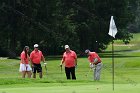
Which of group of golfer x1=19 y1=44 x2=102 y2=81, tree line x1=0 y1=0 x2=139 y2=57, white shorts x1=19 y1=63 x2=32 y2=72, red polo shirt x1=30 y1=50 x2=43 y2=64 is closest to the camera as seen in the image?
group of golfer x1=19 y1=44 x2=102 y2=81

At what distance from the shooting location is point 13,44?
66.2m

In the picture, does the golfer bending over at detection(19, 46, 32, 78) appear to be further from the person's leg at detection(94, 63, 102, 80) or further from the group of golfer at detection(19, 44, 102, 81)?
the person's leg at detection(94, 63, 102, 80)

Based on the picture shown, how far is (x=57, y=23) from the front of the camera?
70375mm

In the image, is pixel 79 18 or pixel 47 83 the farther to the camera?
pixel 79 18

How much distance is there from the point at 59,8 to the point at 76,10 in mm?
4005

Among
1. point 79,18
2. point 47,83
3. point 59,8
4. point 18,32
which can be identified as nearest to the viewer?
point 47,83

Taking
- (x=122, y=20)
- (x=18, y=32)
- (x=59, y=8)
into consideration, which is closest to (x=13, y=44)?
(x=18, y=32)

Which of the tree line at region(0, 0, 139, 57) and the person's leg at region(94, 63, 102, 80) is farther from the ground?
the tree line at region(0, 0, 139, 57)

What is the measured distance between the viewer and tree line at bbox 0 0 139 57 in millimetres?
64375

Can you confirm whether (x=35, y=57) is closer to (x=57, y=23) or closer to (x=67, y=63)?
(x=67, y=63)

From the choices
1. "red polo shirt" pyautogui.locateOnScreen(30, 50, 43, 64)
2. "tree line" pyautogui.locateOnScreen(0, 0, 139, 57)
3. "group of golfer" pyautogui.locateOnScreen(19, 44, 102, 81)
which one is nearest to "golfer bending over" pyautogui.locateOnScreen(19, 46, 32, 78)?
"group of golfer" pyautogui.locateOnScreen(19, 44, 102, 81)

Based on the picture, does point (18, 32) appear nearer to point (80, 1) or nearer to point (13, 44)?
point (13, 44)

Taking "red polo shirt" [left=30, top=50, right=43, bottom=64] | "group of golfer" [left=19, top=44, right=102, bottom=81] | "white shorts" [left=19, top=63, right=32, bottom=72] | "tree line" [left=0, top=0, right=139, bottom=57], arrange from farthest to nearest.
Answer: "tree line" [left=0, top=0, right=139, bottom=57] < "red polo shirt" [left=30, top=50, right=43, bottom=64] < "white shorts" [left=19, top=63, right=32, bottom=72] < "group of golfer" [left=19, top=44, right=102, bottom=81]

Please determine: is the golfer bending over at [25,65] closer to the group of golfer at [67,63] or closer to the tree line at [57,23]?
the group of golfer at [67,63]
